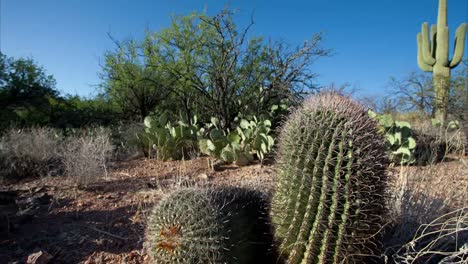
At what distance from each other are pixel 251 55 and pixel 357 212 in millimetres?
7855

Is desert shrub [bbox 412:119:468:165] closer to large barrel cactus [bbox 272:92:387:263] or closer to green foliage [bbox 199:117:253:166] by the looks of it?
green foliage [bbox 199:117:253:166]

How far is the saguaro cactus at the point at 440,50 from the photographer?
1500 centimetres

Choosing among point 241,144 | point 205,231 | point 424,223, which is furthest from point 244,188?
point 241,144

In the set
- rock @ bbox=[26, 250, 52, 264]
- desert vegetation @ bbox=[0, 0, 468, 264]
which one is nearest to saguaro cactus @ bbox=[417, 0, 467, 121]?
desert vegetation @ bbox=[0, 0, 468, 264]

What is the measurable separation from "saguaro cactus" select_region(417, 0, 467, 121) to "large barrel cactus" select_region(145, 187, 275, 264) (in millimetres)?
14297

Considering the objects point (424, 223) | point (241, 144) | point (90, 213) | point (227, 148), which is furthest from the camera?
point (241, 144)

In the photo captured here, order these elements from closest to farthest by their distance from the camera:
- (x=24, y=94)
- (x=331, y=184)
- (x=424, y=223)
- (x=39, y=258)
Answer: (x=331, y=184) → (x=39, y=258) → (x=424, y=223) → (x=24, y=94)

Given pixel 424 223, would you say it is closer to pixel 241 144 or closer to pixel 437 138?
pixel 241 144

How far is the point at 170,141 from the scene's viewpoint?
6.46m

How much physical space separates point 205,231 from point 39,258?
1.40 metres

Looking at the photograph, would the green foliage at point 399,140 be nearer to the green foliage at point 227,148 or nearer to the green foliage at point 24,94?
the green foliage at point 227,148

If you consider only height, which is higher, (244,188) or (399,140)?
(399,140)

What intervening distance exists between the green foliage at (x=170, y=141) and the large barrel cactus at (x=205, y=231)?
13.4 feet

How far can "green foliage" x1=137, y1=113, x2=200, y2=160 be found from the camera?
6488mm
